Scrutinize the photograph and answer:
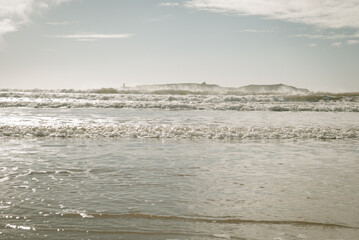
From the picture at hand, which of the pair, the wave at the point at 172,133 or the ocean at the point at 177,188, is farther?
the wave at the point at 172,133

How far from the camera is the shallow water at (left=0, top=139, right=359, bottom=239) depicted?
4.07 meters

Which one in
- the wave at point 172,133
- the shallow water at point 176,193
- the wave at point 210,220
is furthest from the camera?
the wave at point 172,133

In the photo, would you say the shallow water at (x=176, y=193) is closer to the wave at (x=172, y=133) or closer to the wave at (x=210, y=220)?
the wave at (x=210, y=220)

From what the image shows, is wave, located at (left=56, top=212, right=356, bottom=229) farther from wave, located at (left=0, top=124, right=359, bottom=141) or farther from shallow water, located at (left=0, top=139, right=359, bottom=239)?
wave, located at (left=0, top=124, right=359, bottom=141)

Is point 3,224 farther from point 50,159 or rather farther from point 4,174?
point 50,159

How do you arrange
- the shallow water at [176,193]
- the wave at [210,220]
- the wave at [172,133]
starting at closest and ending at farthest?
the shallow water at [176,193], the wave at [210,220], the wave at [172,133]

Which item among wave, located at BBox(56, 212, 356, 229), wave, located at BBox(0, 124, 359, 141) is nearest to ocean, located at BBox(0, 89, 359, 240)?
wave, located at BBox(56, 212, 356, 229)

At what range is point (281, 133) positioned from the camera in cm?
1152

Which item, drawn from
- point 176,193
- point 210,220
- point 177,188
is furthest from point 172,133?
point 210,220

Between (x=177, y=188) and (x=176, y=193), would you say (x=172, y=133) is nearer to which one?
(x=177, y=188)

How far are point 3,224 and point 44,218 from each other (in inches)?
16.9

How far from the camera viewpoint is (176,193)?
530 cm

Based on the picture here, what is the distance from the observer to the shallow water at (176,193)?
407 centimetres

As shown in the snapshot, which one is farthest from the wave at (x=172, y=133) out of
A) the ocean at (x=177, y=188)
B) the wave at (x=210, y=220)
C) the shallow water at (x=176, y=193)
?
the wave at (x=210, y=220)
